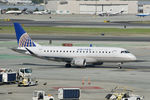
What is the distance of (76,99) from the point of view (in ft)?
166

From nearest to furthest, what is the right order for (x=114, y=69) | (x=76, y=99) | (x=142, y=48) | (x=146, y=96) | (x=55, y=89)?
(x=76, y=99)
(x=146, y=96)
(x=55, y=89)
(x=114, y=69)
(x=142, y=48)

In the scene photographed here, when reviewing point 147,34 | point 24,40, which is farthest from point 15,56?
point 147,34

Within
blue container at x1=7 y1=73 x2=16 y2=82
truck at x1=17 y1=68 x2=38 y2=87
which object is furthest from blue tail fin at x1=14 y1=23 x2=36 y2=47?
blue container at x1=7 y1=73 x2=16 y2=82

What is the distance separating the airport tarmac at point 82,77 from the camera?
57.9 metres

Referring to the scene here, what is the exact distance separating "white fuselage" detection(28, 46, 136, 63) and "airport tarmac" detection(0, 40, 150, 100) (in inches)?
68.9

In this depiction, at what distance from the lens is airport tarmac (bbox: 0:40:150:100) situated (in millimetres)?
57875

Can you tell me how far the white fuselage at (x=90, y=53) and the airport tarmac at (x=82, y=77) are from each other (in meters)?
1.75

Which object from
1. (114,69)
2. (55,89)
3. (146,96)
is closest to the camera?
(146,96)

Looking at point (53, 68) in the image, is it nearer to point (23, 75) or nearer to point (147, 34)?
point (23, 75)

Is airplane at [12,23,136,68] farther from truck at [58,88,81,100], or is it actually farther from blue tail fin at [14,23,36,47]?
truck at [58,88,81,100]

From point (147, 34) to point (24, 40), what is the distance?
75323mm

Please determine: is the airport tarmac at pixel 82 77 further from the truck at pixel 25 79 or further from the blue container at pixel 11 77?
the blue container at pixel 11 77

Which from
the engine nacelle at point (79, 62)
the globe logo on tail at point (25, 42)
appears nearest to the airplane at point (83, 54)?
the engine nacelle at point (79, 62)

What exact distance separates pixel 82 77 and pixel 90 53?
11.4m
